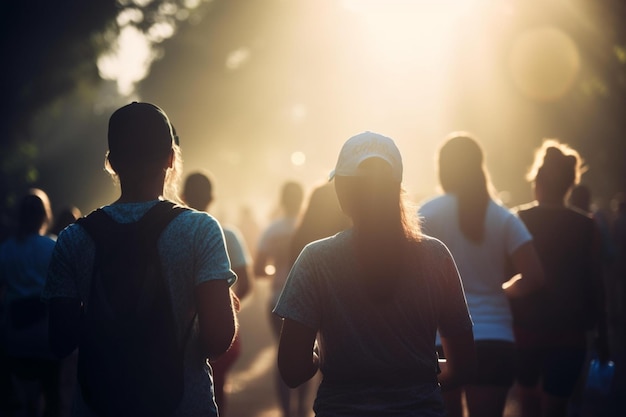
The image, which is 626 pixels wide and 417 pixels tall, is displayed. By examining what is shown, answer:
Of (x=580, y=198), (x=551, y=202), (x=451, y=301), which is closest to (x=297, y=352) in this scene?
(x=451, y=301)

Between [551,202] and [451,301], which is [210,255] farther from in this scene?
[551,202]

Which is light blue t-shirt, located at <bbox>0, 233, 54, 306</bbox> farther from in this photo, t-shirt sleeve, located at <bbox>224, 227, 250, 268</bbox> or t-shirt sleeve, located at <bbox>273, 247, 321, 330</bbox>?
t-shirt sleeve, located at <bbox>273, 247, 321, 330</bbox>

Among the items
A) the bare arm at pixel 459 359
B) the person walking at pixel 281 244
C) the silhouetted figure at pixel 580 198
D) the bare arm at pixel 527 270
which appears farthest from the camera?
the silhouetted figure at pixel 580 198

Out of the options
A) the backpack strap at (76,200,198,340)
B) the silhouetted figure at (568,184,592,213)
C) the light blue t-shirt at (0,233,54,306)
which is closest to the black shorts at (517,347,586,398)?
the light blue t-shirt at (0,233,54,306)

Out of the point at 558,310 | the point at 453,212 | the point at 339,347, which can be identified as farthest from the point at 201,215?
the point at 558,310

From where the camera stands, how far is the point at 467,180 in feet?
18.8

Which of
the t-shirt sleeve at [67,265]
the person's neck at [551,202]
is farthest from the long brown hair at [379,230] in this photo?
the person's neck at [551,202]

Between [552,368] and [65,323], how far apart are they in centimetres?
358

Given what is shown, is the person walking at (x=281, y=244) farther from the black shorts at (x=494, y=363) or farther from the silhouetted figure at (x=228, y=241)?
the black shorts at (x=494, y=363)

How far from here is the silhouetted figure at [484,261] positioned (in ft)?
18.5

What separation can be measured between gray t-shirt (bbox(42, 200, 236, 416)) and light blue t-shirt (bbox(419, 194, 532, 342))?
2275mm

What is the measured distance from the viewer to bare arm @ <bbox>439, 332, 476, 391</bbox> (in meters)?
3.78

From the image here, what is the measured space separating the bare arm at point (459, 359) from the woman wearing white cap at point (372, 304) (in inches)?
2.1

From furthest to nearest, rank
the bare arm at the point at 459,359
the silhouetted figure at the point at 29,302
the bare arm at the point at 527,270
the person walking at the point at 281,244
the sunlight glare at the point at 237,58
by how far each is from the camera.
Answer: the sunlight glare at the point at 237,58
the person walking at the point at 281,244
the silhouetted figure at the point at 29,302
the bare arm at the point at 527,270
the bare arm at the point at 459,359
